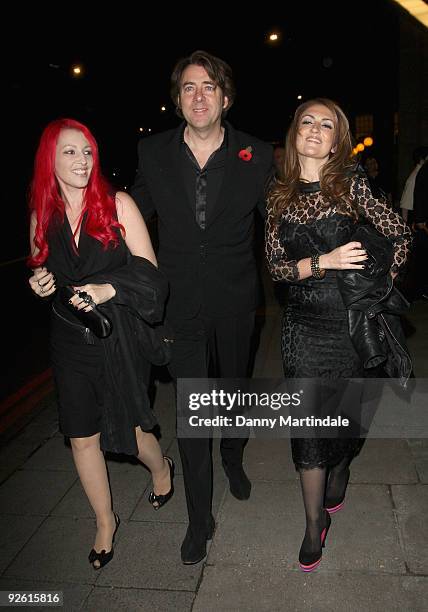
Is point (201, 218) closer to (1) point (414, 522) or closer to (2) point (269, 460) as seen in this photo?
(2) point (269, 460)

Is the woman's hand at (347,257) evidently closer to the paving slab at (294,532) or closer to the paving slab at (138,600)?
the paving slab at (294,532)

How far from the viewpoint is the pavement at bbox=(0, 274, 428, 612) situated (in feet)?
8.52

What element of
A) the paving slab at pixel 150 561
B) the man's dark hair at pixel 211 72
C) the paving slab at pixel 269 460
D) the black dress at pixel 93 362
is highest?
the man's dark hair at pixel 211 72

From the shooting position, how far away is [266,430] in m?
4.28

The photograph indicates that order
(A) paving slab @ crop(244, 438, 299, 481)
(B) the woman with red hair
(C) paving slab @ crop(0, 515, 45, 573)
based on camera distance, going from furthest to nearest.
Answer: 1. (A) paving slab @ crop(244, 438, 299, 481)
2. (C) paving slab @ crop(0, 515, 45, 573)
3. (B) the woman with red hair

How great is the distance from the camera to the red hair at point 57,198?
8.80 feet

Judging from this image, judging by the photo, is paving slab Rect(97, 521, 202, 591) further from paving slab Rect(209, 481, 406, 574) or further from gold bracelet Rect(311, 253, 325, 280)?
gold bracelet Rect(311, 253, 325, 280)

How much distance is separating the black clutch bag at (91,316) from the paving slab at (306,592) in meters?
1.33

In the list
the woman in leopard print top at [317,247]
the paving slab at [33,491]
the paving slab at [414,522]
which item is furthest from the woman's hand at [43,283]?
the paving slab at [414,522]

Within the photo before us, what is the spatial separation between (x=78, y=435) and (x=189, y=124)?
171 centimetres

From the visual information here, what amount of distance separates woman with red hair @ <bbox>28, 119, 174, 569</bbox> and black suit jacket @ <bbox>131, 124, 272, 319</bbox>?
0.18m

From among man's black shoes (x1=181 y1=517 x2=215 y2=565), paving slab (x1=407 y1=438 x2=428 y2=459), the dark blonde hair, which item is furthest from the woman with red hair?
paving slab (x1=407 y1=438 x2=428 y2=459)

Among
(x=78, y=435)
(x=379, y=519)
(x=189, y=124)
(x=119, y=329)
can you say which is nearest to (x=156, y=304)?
(x=119, y=329)

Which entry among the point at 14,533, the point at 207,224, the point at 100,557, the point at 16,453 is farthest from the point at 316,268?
the point at 16,453
